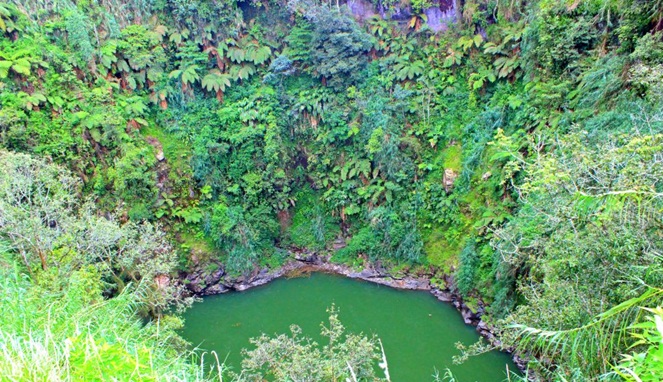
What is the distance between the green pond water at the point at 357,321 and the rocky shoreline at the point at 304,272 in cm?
18

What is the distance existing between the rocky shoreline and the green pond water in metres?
0.18

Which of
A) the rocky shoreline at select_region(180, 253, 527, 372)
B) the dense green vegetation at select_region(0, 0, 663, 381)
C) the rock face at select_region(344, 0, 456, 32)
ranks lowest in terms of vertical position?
the rocky shoreline at select_region(180, 253, 527, 372)

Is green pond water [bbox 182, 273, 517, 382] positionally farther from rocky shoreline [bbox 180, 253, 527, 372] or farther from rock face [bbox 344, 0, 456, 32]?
rock face [bbox 344, 0, 456, 32]

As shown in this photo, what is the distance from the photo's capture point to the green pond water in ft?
25.7

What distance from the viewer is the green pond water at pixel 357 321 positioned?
25.7 ft

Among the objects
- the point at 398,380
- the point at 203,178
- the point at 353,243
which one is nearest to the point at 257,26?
the point at 203,178

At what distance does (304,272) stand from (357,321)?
244 cm

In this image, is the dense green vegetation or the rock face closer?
the dense green vegetation

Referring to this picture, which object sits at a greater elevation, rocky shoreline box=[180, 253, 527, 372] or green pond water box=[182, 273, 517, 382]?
rocky shoreline box=[180, 253, 527, 372]

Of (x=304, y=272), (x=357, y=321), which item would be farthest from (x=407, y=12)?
(x=357, y=321)

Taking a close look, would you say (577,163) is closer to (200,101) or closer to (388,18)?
(388,18)

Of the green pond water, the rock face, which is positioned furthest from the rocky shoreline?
the rock face

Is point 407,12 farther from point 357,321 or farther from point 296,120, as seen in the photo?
point 357,321

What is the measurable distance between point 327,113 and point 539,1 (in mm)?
5667
